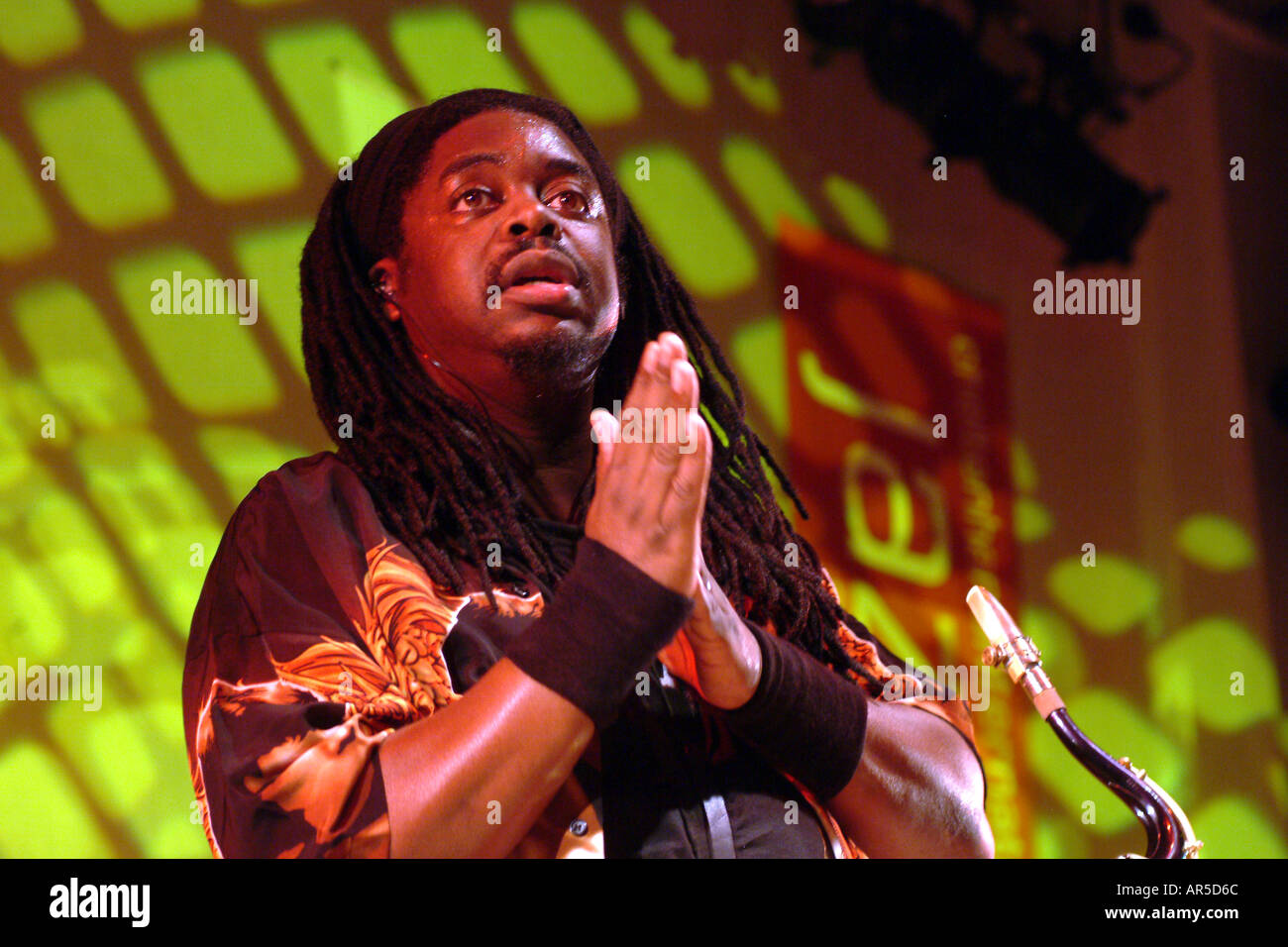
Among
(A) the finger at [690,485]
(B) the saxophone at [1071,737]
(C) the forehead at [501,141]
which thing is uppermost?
(C) the forehead at [501,141]

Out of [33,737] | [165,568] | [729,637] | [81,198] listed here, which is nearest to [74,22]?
[81,198]

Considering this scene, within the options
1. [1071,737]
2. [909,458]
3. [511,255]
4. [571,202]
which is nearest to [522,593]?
[511,255]

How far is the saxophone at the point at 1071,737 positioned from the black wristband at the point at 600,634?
1.30 ft

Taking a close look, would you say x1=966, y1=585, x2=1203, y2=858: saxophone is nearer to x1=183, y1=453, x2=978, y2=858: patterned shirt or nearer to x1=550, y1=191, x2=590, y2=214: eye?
x1=183, y1=453, x2=978, y2=858: patterned shirt

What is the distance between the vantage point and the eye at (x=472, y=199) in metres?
1.59

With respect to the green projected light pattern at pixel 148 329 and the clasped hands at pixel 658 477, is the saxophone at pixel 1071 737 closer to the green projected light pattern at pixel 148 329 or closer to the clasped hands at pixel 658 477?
the clasped hands at pixel 658 477

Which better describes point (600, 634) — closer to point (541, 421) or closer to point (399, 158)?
point (541, 421)

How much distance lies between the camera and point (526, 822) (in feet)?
3.96

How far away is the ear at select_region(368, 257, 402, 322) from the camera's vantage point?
1.68m

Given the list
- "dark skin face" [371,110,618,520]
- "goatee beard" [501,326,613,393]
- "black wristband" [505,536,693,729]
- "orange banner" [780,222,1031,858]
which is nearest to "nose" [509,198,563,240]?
"dark skin face" [371,110,618,520]

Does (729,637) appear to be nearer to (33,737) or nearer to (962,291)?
(33,737)

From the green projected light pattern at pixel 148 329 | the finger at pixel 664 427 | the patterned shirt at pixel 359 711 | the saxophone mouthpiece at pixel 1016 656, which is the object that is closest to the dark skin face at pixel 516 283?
the patterned shirt at pixel 359 711

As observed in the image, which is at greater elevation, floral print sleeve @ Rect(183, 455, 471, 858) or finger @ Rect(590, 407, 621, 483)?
finger @ Rect(590, 407, 621, 483)

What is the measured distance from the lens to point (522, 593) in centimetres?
146
